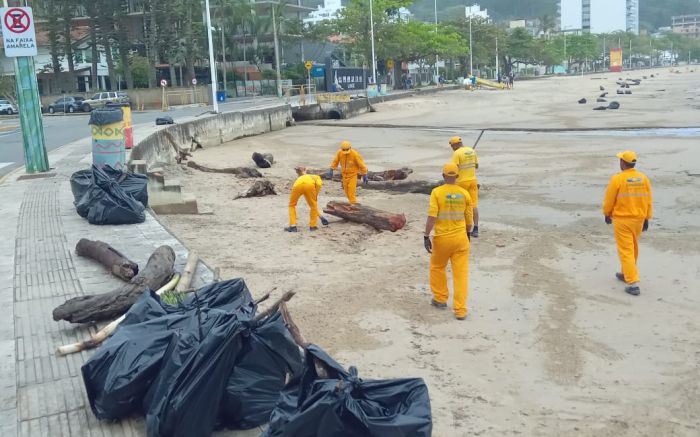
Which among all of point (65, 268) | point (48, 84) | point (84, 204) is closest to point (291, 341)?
point (65, 268)

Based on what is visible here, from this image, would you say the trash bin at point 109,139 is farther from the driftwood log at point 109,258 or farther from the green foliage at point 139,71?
the green foliage at point 139,71

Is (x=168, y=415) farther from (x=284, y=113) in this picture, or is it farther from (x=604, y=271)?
(x=284, y=113)

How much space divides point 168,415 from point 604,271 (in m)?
7.28

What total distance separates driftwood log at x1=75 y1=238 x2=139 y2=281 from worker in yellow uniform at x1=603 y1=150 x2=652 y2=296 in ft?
18.2

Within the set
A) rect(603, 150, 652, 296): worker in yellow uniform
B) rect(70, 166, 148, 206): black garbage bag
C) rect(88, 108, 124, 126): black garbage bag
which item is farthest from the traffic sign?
rect(603, 150, 652, 296): worker in yellow uniform

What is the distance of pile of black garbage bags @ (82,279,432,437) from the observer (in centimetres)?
368

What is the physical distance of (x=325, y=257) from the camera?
1076 cm

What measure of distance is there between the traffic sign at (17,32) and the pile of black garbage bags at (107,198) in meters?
5.58

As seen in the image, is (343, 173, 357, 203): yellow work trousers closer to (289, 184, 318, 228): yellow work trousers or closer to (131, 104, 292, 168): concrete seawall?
(289, 184, 318, 228): yellow work trousers

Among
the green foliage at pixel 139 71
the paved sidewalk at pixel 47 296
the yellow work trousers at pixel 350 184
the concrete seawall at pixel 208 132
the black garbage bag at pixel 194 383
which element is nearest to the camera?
the black garbage bag at pixel 194 383

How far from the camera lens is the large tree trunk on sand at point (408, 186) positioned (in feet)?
53.3

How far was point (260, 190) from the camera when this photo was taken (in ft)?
53.5

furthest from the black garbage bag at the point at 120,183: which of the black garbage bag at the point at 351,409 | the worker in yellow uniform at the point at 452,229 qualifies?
the black garbage bag at the point at 351,409

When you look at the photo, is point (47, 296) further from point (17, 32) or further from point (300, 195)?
point (17, 32)
